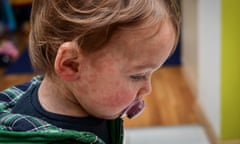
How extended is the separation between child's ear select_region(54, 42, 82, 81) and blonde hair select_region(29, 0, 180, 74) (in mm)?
10

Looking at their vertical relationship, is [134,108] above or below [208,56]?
above

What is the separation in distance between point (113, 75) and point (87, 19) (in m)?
0.09

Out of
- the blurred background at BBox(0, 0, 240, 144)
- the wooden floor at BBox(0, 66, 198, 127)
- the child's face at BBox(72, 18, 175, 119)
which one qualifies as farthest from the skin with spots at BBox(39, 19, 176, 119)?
the wooden floor at BBox(0, 66, 198, 127)

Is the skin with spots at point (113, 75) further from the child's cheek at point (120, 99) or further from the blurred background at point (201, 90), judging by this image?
the blurred background at point (201, 90)

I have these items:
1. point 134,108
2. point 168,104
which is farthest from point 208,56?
point 134,108

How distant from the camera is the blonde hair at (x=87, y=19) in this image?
1.72 ft

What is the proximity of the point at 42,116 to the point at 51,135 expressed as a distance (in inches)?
1.9

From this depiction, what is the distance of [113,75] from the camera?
1.86ft

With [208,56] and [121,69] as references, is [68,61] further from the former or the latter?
[208,56]

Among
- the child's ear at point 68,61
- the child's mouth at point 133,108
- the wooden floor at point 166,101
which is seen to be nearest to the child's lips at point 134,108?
the child's mouth at point 133,108

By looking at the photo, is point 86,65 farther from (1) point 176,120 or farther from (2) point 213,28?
(1) point 176,120

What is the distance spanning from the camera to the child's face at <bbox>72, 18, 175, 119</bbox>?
1.80 feet

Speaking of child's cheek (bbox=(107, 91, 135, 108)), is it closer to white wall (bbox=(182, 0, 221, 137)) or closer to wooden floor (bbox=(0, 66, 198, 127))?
white wall (bbox=(182, 0, 221, 137))

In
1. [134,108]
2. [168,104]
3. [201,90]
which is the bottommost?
[168,104]
